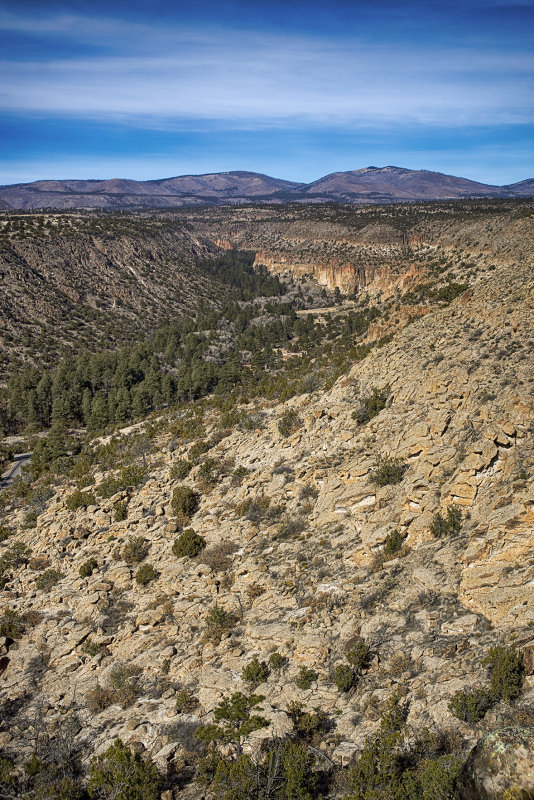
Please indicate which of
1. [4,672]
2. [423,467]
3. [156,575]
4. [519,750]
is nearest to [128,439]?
[156,575]

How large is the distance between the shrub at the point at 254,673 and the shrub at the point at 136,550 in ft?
29.8

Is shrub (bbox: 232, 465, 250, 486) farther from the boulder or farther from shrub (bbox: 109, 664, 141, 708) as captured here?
the boulder

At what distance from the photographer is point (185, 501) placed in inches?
945

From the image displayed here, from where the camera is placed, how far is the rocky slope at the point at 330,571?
42.4 ft

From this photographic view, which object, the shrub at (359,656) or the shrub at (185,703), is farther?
the shrub at (185,703)

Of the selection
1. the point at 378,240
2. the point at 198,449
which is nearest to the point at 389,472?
the point at 198,449

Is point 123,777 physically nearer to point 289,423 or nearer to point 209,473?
point 209,473

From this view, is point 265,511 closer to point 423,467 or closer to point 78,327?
point 423,467

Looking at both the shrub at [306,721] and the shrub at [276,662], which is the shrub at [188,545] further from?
the shrub at [306,721]

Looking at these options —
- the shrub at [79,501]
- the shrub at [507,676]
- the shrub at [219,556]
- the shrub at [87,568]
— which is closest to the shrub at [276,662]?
the shrub at [219,556]

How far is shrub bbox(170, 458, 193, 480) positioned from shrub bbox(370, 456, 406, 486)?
452 inches

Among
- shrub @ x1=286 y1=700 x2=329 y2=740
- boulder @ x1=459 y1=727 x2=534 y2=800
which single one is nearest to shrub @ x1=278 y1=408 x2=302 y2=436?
shrub @ x1=286 y1=700 x2=329 y2=740

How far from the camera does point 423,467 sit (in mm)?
18688

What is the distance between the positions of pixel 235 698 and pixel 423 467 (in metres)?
10.3
